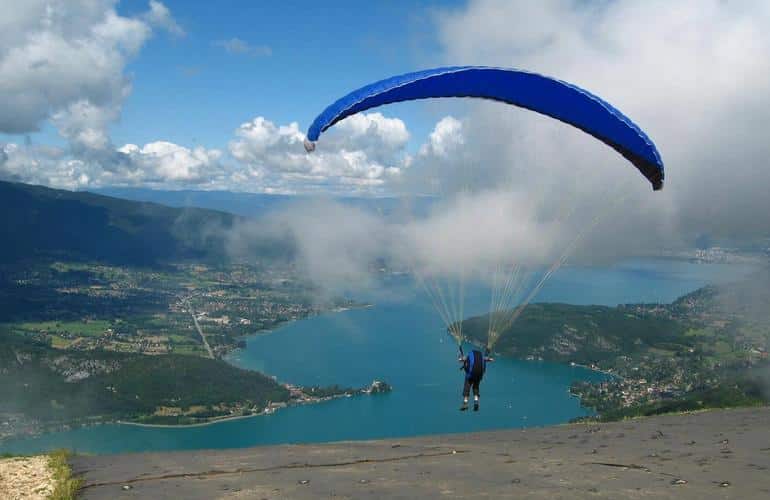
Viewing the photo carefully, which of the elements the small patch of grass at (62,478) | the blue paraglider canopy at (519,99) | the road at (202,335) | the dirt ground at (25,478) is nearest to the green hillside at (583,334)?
the road at (202,335)

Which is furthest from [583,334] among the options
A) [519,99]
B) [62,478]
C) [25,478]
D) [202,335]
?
[25,478]

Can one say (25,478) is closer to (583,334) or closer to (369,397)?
(369,397)

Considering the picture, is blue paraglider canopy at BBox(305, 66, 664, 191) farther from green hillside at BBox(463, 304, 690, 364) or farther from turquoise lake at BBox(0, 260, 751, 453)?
green hillside at BBox(463, 304, 690, 364)

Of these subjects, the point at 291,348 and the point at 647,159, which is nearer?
the point at 647,159

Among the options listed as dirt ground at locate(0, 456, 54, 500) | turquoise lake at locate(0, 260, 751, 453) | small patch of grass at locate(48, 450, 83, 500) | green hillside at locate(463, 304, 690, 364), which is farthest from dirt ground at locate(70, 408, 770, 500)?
green hillside at locate(463, 304, 690, 364)

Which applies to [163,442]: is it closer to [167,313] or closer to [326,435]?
[326,435]

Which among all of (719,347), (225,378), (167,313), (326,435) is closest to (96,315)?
(167,313)
